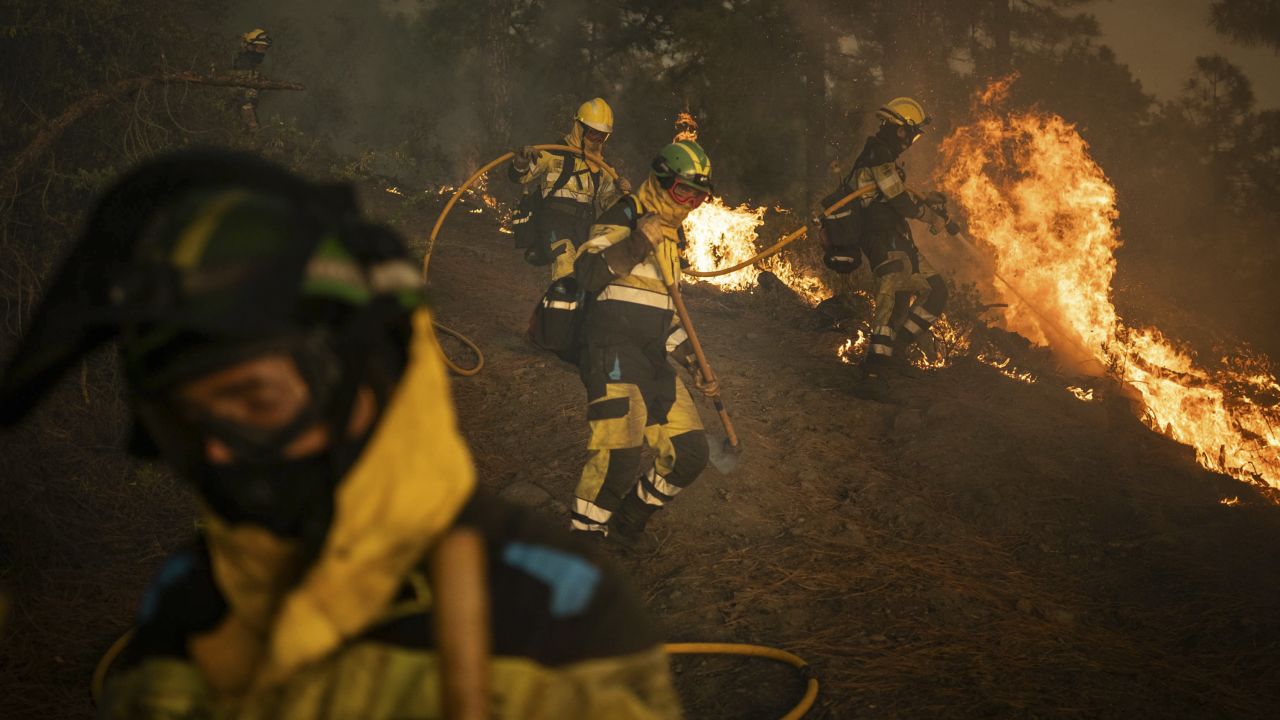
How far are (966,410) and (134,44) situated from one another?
905cm

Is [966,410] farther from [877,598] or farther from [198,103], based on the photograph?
[198,103]

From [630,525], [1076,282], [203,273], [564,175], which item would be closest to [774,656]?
[630,525]

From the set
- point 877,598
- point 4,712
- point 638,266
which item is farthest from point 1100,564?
point 4,712

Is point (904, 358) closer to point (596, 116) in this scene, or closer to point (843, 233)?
point (843, 233)

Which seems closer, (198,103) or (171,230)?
(171,230)

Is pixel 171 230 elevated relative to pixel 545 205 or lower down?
elevated

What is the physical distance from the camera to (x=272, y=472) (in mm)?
1309

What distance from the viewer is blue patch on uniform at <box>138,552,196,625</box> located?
148cm

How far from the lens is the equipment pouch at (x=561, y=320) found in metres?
5.63

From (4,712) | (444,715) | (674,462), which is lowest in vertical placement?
(4,712)

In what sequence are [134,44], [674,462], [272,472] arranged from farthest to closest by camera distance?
1. [134,44]
2. [674,462]
3. [272,472]

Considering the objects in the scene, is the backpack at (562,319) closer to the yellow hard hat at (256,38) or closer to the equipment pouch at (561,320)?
the equipment pouch at (561,320)

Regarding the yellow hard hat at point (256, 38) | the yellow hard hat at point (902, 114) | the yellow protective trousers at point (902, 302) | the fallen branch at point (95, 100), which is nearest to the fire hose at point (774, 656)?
the fallen branch at point (95, 100)

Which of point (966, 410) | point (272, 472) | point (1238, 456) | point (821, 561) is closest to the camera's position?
point (272, 472)
